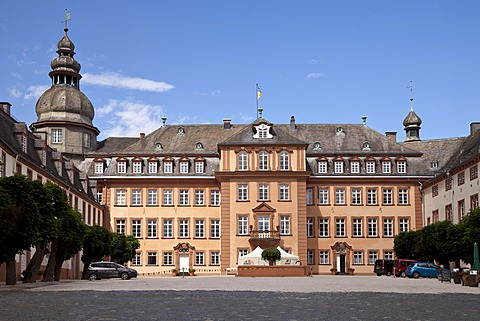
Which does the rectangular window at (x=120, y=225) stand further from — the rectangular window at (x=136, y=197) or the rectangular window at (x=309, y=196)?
the rectangular window at (x=309, y=196)

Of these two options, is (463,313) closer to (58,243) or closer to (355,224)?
(58,243)

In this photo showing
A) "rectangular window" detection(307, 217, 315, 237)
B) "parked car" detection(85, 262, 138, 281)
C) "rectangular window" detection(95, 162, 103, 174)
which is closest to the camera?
"parked car" detection(85, 262, 138, 281)

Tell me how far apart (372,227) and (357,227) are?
158 centimetres

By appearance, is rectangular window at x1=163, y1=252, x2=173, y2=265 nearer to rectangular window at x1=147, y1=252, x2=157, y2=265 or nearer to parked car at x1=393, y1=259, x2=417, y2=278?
rectangular window at x1=147, y1=252, x2=157, y2=265

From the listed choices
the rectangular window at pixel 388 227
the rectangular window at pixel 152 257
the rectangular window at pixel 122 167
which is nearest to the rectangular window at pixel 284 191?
the rectangular window at pixel 388 227

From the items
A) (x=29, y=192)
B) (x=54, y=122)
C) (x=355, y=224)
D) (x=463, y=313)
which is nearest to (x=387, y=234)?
(x=355, y=224)

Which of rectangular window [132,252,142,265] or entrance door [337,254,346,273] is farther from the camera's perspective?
entrance door [337,254,346,273]

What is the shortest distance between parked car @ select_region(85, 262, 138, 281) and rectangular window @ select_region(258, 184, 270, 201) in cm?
2314

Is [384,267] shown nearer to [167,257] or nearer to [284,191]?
[284,191]

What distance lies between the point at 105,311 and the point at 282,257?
4596 centimetres

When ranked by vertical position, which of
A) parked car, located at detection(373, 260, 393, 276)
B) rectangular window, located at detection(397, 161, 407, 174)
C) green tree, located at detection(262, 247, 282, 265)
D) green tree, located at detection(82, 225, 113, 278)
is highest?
rectangular window, located at detection(397, 161, 407, 174)

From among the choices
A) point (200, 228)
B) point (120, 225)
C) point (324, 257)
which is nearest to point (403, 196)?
point (324, 257)

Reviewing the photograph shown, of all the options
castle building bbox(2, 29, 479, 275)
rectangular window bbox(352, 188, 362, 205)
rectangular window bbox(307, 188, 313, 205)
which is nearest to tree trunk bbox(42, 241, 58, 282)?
castle building bbox(2, 29, 479, 275)

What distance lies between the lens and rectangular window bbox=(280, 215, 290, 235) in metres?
75.8
